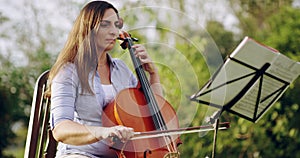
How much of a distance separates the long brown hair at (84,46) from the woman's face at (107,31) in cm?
2

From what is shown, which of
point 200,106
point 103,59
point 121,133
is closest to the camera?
point 121,133

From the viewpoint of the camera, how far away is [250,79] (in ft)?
10.6

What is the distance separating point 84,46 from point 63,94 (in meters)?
0.19

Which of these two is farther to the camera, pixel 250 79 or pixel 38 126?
pixel 250 79

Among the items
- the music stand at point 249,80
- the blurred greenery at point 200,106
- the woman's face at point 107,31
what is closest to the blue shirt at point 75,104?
the woman's face at point 107,31

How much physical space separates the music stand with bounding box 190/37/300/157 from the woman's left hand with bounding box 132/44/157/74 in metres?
0.60

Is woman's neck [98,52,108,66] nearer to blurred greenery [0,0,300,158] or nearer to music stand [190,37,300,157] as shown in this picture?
music stand [190,37,300,157]

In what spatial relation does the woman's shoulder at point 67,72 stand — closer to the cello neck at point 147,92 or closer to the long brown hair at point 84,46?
the long brown hair at point 84,46

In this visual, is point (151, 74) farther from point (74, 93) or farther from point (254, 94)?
point (254, 94)

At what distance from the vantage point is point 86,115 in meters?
2.12

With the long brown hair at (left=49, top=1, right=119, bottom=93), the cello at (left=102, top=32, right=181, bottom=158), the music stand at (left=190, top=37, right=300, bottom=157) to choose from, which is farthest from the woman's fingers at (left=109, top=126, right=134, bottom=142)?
the music stand at (left=190, top=37, right=300, bottom=157)

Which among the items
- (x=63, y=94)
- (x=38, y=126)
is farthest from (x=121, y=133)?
(x=38, y=126)

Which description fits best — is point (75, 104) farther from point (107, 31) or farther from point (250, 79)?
point (250, 79)

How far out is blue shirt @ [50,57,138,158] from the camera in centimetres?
203
